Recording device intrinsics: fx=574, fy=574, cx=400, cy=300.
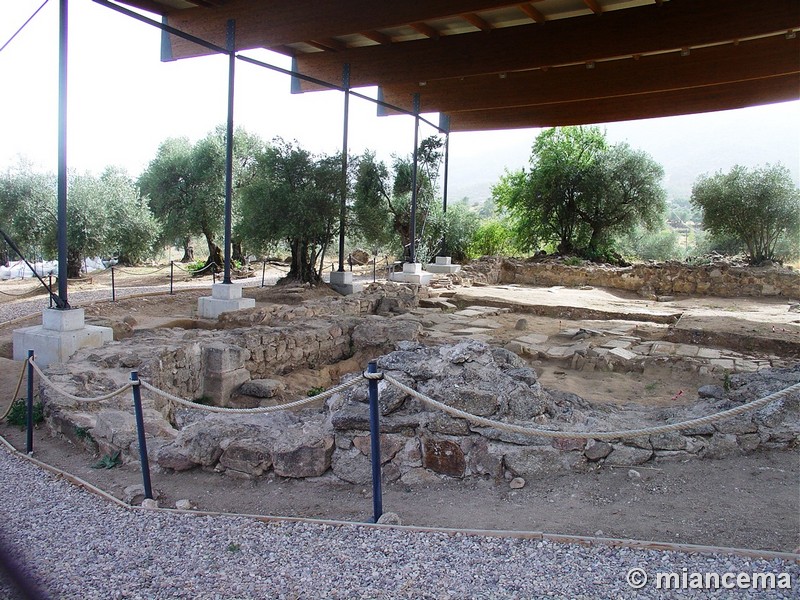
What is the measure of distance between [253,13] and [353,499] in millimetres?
10875

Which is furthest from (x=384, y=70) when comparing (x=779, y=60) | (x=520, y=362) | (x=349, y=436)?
(x=349, y=436)

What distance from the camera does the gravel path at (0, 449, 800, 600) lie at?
251 centimetres

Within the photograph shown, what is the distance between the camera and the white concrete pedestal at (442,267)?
21.1 meters

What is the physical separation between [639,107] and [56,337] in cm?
1883

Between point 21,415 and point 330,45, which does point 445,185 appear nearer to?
point 330,45

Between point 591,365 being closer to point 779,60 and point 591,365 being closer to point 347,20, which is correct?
point 347,20

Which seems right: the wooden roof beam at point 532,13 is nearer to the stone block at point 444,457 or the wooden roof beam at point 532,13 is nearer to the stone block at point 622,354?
the stone block at point 622,354

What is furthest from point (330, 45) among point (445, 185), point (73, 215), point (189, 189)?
point (189, 189)

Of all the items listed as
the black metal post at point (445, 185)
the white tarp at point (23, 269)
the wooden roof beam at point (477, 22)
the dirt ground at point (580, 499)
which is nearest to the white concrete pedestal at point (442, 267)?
the black metal post at point (445, 185)

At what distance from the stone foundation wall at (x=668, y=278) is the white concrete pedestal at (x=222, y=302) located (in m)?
13.5

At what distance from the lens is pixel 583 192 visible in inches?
968

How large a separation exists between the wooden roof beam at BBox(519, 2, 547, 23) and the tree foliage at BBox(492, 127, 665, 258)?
12.1m

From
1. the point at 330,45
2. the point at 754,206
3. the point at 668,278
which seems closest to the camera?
the point at 330,45

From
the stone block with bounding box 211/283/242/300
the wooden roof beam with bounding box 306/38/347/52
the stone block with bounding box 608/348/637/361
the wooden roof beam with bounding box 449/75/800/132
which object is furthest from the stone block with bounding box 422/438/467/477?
the wooden roof beam with bounding box 449/75/800/132
